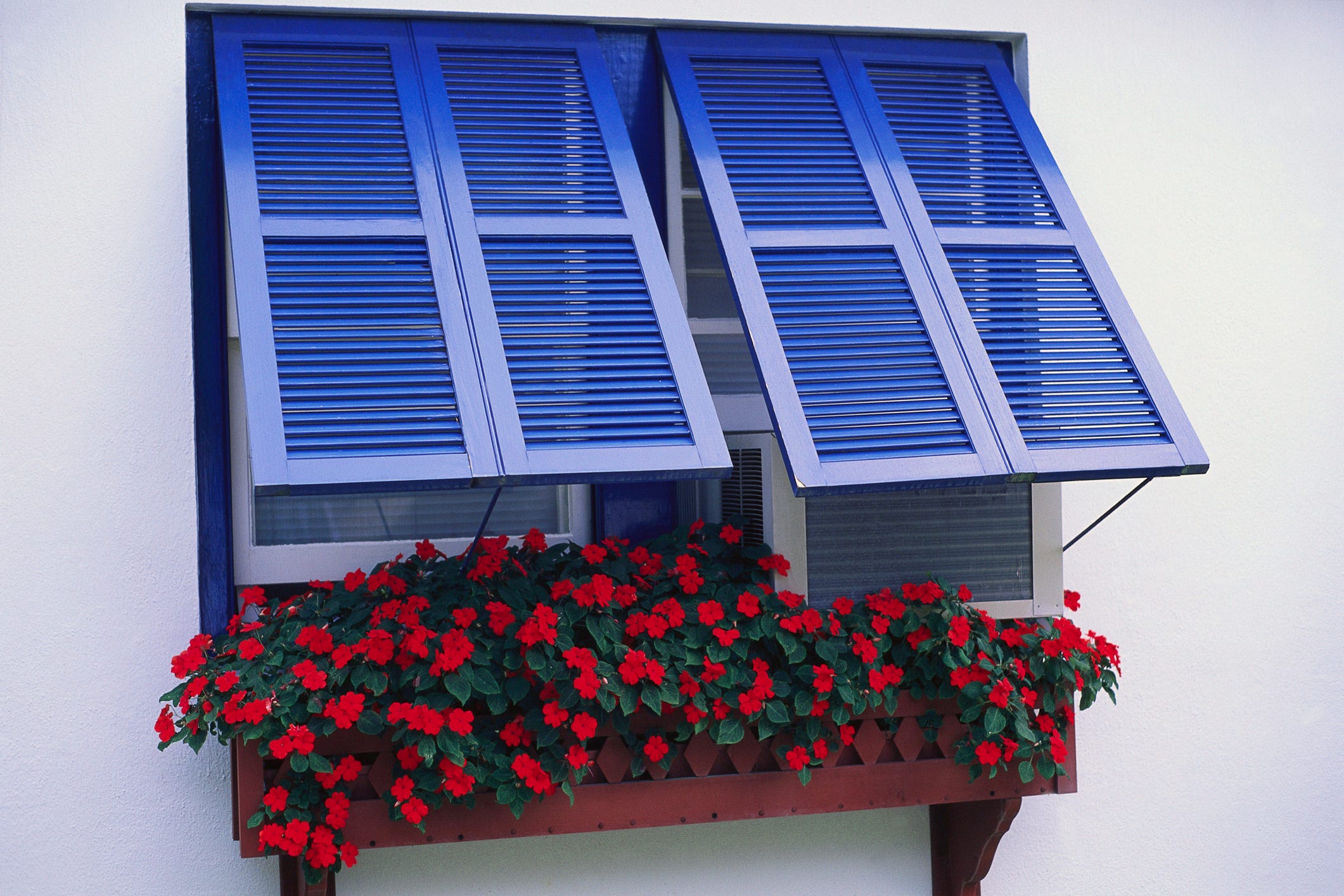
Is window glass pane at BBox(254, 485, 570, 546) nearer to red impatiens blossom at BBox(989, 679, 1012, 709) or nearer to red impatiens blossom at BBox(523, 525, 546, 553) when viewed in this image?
red impatiens blossom at BBox(523, 525, 546, 553)

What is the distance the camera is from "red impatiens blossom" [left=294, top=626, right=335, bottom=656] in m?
2.54

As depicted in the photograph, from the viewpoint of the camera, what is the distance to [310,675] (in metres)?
2.47

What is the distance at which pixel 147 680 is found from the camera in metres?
2.87

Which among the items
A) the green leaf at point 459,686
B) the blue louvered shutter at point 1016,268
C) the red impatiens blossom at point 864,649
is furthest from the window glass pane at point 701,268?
the green leaf at point 459,686

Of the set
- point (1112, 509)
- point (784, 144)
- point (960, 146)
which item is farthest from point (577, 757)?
point (960, 146)

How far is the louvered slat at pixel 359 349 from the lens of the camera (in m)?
2.36

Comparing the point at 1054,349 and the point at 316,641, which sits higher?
the point at 1054,349

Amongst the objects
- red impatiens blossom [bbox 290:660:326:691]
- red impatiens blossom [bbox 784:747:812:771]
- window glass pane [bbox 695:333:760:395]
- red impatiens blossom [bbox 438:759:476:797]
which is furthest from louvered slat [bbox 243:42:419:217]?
red impatiens blossom [bbox 784:747:812:771]

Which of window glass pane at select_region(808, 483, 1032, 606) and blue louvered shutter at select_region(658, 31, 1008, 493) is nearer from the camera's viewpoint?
blue louvered shutter at select_region(658, 31, 1008, 493)

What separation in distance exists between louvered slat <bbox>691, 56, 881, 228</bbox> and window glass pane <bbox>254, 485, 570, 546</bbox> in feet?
3.20

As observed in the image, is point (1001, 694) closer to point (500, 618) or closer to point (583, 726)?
point (583, 726)

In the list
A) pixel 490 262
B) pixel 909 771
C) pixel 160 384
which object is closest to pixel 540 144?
pixel 490 262

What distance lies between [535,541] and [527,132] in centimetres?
105

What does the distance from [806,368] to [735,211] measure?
1.63ft
